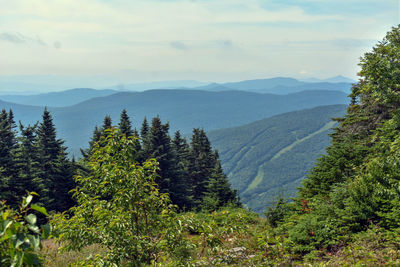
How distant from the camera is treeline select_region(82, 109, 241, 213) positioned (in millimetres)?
27688

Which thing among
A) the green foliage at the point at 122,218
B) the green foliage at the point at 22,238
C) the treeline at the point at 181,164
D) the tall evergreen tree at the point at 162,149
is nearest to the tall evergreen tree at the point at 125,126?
the treeline at the point at 181,164

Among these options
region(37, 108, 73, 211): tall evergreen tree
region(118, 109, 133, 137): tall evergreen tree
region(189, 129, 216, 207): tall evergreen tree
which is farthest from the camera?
region(189, 129, 216, 207): tall evergreen tree

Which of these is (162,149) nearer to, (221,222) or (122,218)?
(221,222)

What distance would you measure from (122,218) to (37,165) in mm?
30987

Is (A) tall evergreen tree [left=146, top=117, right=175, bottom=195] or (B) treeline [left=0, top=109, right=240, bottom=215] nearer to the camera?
(B) treeline [left=0, top=109, right=240, bottom=215]

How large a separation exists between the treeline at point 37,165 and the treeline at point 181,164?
11.9ft

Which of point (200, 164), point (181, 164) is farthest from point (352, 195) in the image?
point (200, 164)

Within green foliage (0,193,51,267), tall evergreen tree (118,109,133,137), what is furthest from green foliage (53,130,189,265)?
tall evergreen tree (118,109,133,137)

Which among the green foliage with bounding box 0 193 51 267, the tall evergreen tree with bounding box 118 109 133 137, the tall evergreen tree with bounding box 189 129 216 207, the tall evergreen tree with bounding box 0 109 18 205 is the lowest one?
the tall evergreen tree with bounding box 189 129 216 207

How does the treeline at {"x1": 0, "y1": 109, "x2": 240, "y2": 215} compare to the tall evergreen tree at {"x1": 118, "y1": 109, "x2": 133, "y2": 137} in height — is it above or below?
below

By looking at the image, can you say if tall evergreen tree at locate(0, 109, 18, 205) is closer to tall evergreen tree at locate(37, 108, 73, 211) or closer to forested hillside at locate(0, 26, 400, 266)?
tall evergreen tree at locate(37, 108, 73, 211)

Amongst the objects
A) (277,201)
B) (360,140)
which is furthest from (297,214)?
(360,140)

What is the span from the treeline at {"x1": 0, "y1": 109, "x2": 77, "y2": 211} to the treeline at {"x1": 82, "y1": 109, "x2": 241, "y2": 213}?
3.61 meters

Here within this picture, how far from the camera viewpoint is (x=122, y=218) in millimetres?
4938
